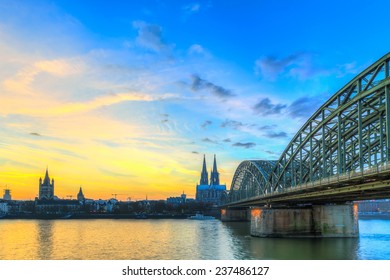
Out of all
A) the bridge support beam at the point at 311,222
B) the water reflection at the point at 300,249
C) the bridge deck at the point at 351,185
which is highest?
the bridge deck at the point at 351,185

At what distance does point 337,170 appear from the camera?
1983 inches

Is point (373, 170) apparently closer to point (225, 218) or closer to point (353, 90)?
point (353, 90)

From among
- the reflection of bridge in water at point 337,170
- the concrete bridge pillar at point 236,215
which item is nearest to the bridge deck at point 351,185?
the reflection of bridge in water at point 337,170

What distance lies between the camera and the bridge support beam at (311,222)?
71438 mm

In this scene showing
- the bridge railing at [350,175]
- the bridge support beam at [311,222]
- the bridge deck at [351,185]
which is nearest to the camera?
the bridge railing at [350,175]

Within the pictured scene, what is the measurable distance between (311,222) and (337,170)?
24520 millimetres

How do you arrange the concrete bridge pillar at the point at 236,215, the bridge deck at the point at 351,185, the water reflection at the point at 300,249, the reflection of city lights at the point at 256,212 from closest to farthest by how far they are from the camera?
the bridge deck at the point at 351,185 → the water reflection at the point at 300,249 → the reflection of city lights at the point at 256,212 → the concrete bridge pillar at the point at 236,215

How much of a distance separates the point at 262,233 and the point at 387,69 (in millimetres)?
38948

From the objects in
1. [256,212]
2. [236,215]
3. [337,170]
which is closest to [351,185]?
[337,170]

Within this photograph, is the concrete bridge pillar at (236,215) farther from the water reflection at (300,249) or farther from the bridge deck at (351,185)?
the bridge deck at (351,185)

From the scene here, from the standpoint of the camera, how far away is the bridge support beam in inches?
2813

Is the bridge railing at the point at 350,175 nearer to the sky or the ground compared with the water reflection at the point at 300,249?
nearer to the sky
